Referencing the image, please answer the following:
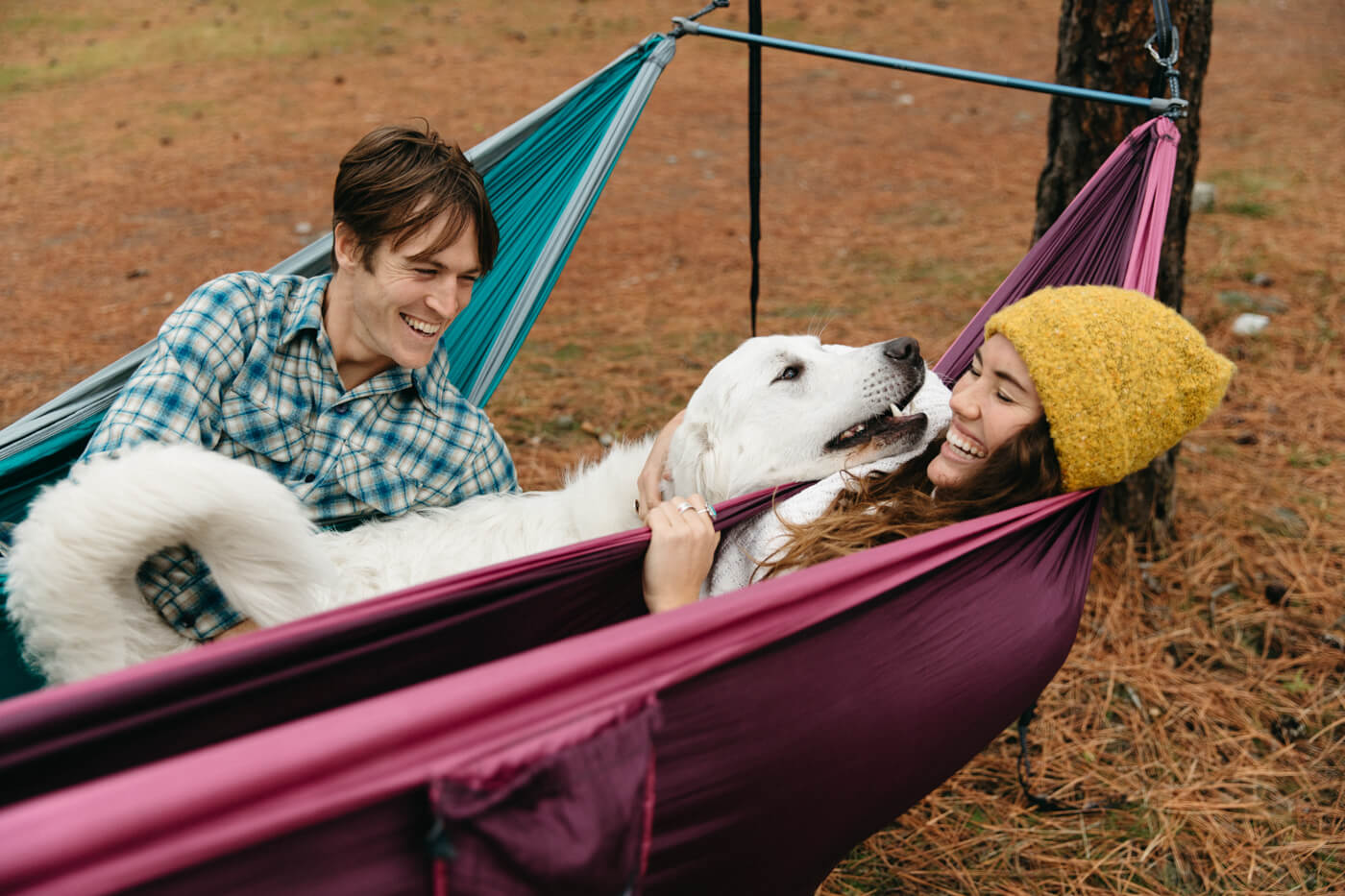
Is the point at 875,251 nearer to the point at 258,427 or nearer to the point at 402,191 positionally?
the point at 402,191

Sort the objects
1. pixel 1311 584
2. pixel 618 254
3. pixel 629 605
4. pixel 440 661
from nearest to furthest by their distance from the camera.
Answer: pixel 440 661 → pixel 629 605 → pixel 1311 584 → pixel 618 254

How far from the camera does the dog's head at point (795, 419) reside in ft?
6.15

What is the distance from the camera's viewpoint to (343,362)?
6.37 feet

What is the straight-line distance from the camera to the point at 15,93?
8.50 metres

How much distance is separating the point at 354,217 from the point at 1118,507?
7.69 feet

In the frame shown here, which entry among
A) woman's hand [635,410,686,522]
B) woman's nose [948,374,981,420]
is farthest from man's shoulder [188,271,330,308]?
woman's nose [948,374,981,420]

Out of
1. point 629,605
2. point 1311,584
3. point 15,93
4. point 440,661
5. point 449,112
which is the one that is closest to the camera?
point 440,661

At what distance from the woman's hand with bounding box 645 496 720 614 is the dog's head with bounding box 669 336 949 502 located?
0.38m

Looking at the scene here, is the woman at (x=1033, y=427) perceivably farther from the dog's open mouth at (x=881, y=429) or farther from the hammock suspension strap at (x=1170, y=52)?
the hammock suspension strap at (x=1170, y=52)

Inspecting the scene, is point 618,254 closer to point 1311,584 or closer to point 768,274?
point 768,274

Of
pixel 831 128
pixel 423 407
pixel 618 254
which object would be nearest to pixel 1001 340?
pixel 423 407

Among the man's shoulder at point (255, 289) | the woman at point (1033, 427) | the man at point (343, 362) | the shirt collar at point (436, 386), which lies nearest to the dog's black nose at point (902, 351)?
the woman at point (1033, 427)

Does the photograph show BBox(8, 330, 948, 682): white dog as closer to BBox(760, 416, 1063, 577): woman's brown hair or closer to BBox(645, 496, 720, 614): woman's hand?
BBox(760, 416, 1063, 577): woman's brown hair

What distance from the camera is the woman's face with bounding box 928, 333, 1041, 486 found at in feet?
5.03
